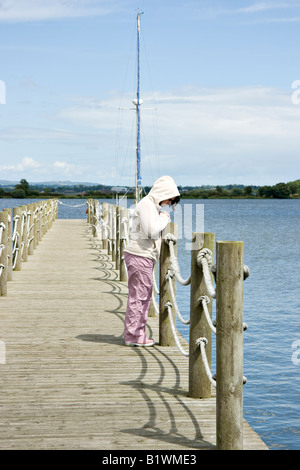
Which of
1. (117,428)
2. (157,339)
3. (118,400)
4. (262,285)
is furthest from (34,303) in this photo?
(262,285)

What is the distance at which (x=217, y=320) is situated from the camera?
14.1ft

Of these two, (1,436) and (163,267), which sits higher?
(163,267)

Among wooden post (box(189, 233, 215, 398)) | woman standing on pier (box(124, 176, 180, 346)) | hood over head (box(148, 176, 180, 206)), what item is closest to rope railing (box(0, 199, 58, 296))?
woman standing on pier (box(124, 176, 180, 346))

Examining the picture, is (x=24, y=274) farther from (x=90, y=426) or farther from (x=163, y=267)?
(x=90, y=426)

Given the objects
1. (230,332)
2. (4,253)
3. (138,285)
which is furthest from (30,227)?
(230,332)

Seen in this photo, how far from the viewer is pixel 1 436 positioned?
185 inches

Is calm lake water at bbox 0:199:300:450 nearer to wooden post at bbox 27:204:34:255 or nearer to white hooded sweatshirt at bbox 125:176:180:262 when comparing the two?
white hooded sweatshirt at bbox 125:176:180:262

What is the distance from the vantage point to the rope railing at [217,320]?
4.19m

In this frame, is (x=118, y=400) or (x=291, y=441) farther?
(x=291, y=441)

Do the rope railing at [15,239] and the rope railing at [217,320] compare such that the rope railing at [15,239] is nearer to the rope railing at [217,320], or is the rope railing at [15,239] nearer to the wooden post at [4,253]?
the wooden post at [4,253]

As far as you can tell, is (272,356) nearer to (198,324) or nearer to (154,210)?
(154,210)

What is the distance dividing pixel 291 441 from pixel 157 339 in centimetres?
251

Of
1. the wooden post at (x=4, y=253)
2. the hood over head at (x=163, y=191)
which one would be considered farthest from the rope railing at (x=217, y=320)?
the wooden post at (x=4, y=253)
